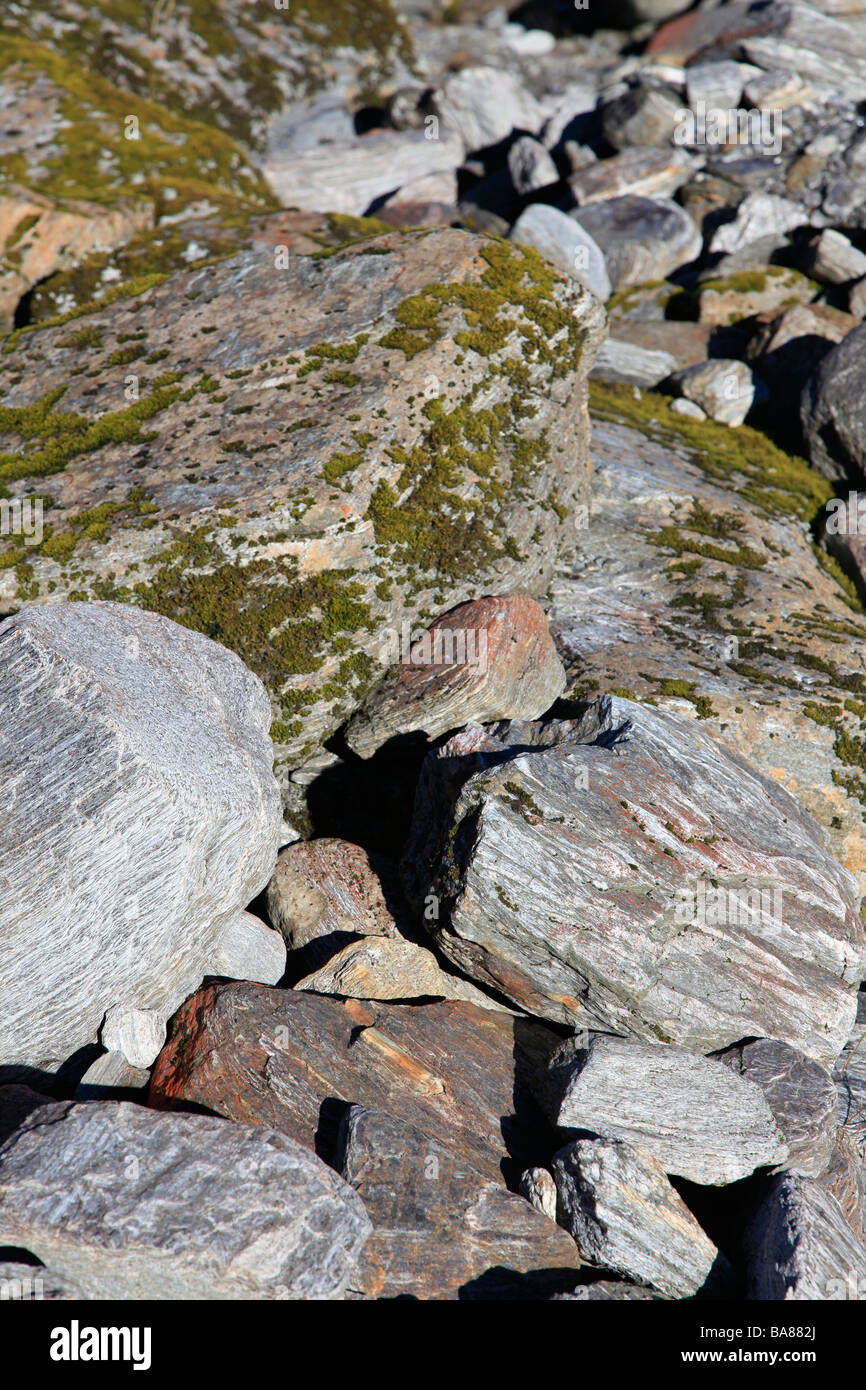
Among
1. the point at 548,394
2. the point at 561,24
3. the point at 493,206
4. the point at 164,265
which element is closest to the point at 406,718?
the point at 548,394

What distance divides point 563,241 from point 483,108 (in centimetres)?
1441

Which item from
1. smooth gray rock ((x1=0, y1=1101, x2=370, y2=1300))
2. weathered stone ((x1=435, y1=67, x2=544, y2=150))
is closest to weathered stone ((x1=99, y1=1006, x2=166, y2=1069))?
smooth gray rock ((x1=0, y1=1101, x2=370, y2=1300))

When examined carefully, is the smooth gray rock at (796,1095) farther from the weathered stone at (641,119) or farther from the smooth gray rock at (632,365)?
the weathered stone at (641,119)

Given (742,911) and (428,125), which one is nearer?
(742,911)

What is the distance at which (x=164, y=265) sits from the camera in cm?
2105

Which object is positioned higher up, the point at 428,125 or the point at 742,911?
the point at 428,125

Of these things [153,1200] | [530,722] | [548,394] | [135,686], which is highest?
[548,394]

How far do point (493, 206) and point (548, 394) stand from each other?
77.3 ft

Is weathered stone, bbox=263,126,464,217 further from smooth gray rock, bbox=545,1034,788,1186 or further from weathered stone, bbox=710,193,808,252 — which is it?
smooth gray rock, bbox=545,1034,788,1186

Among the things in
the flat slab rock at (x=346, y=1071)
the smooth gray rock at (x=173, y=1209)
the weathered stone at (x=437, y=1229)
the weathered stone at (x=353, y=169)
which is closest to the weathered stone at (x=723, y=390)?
the weathered stone at (x=353, y=169)

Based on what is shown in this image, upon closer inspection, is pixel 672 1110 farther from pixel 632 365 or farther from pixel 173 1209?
pixel 632 365

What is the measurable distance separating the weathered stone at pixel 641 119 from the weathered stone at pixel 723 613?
2114 cm

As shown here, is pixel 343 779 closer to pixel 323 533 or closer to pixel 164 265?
pixel 323 533

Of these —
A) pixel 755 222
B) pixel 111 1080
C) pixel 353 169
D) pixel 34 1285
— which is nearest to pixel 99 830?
pixel 111 1080
